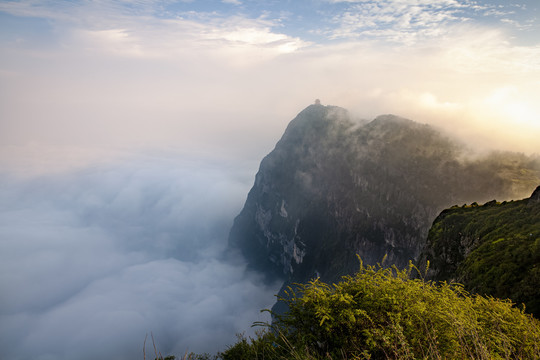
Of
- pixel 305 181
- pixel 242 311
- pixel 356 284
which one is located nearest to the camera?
pixel 356 284

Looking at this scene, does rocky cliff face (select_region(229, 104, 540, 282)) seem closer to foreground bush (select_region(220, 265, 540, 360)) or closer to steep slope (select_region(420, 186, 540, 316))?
steep slope (select_region(420, 186, 540, 316))

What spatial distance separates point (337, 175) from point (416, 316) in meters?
148

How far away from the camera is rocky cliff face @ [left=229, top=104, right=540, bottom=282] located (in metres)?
103

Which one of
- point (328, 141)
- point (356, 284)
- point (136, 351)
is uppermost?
point (356, 284)

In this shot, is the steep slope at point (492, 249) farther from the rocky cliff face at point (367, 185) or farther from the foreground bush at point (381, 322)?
the rocky cliff face at point (367, 185)

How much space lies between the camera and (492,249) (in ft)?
95.8

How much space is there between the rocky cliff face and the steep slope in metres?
70.3

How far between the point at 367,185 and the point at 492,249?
10997 centimetres

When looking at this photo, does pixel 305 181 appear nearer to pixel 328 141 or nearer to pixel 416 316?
pixel 328 141

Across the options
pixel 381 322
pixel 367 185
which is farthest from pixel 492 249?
pixel 367 185

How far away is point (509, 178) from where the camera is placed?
95.9 m

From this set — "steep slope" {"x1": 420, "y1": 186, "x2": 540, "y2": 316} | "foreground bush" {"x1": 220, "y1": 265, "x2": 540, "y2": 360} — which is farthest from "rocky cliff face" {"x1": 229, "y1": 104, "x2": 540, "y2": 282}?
"foreground bush" {"x1": 220, "y1": 265, "x2": 540, "y2": 360}

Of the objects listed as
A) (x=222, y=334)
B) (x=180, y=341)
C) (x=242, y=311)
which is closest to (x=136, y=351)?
(x=180, y=341)

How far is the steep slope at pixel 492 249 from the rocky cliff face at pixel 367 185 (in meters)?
70.3
